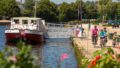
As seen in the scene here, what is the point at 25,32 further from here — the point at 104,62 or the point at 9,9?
the point at 9,9

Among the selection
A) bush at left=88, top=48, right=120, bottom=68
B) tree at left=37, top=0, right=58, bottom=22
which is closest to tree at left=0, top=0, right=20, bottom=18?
tree at left=37, top=0, right=58, bottom=22

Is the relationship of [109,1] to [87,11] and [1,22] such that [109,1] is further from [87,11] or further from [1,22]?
[1,22]

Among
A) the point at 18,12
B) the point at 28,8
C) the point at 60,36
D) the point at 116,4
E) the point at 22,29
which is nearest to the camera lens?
the point at 22,29

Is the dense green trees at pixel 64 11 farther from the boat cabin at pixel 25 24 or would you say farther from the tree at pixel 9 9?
the boat cabin at pixel 25 24

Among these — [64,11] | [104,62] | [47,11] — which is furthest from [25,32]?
[64,11]

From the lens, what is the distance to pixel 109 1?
442 ft

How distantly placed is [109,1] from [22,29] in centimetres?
9140

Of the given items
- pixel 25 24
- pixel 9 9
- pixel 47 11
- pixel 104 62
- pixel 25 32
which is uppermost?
pixel 104 62

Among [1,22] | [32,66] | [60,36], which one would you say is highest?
[32,66]

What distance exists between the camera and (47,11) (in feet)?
443

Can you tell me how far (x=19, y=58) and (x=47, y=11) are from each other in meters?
130

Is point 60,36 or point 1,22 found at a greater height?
point 60,36

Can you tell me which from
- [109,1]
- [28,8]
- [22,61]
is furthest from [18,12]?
[22,61]

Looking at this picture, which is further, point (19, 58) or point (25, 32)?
point (25, 32)
